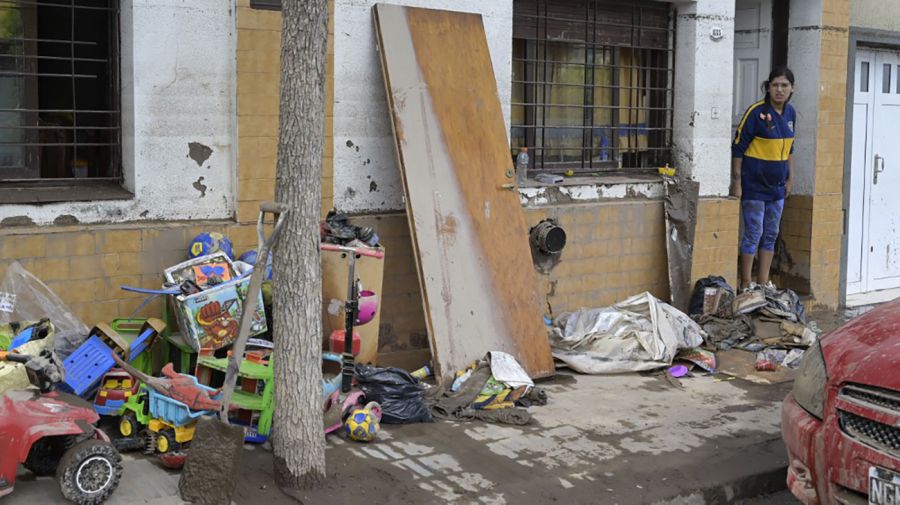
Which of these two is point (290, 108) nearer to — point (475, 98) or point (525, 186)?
point (475, 98)

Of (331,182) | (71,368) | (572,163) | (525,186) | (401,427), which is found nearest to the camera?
(71,368)

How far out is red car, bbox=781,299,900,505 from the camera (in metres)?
4.36

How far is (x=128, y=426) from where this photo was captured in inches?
223

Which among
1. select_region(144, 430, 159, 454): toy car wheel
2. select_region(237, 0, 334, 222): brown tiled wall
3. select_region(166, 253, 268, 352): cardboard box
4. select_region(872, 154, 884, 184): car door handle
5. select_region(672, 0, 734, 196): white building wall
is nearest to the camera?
select_region(144, 430, 159, 454): toy car wheel

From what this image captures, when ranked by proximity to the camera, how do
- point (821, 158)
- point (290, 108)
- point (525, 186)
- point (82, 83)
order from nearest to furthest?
point (290, 108), point (82, 83), point (525, 186), point (821, 158)

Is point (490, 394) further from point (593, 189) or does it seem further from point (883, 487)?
point (883, 487)

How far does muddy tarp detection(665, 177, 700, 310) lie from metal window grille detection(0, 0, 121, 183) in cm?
489

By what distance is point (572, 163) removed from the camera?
30.8 ft

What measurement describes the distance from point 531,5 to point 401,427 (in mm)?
4146

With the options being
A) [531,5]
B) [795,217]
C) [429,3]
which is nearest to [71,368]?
[429,3]

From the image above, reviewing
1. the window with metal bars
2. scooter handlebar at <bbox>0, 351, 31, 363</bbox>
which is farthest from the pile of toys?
the window with metal bars

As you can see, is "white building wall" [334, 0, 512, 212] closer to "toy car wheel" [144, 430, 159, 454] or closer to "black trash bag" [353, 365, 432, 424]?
"black trash bag" [353, 365, 432, 424]

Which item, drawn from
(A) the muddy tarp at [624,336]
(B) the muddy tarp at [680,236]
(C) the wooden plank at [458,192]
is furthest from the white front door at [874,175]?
(C) the wooden plank at [458,192]

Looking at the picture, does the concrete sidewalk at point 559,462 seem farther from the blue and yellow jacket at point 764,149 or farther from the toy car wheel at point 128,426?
the blue and yellow jacket at point 764,149
